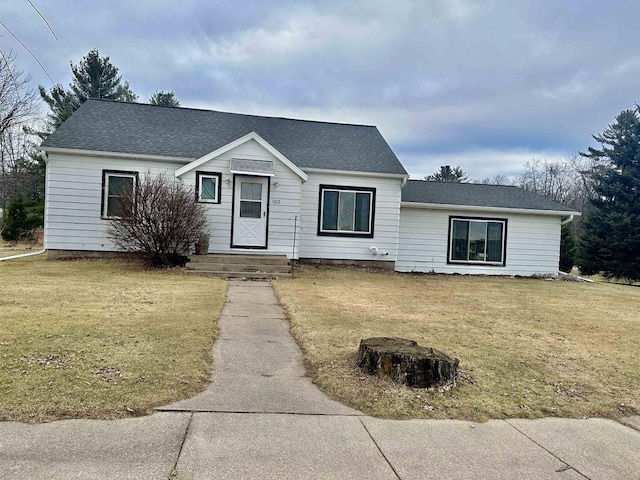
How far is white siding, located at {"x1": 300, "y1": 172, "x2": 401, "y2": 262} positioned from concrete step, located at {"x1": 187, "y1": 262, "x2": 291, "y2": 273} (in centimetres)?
249

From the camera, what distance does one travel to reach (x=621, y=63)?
60.0ft

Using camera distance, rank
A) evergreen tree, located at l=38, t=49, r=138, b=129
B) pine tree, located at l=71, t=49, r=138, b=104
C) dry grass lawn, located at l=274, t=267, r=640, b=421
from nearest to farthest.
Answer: dry grass lawn, located at l=274, t=267, r=640, b=421 → evergreen tree, located at l=38, t=49, r=138, b=129 → pine tree, located at l=71, t=49, r=138, b=104

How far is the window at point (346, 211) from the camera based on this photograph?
47.5 ft

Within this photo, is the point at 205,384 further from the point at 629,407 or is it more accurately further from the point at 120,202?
the point at 120,202

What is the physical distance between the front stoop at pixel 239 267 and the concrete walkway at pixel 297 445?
7.62 meters

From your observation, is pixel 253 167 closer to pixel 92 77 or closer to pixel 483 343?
pixel 483 343

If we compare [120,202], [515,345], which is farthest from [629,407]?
[120,202]

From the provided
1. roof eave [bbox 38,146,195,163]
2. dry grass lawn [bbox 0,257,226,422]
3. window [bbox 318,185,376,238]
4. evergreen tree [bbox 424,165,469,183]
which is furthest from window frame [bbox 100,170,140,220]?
evergreen tree [bbox 424,165,469,183]

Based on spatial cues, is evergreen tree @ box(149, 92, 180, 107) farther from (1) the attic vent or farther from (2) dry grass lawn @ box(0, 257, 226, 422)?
(2) dry grass lawn @ box(0, 257, 226, 422)

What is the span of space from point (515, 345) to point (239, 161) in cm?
→ 947

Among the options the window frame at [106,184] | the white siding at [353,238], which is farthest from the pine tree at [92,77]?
the white siding at [353,238]

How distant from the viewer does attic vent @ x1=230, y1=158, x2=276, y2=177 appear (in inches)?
495

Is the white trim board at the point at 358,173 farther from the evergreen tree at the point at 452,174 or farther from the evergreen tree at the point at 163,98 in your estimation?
the evergreen tree at the point at 452,174

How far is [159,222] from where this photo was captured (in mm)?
11367
